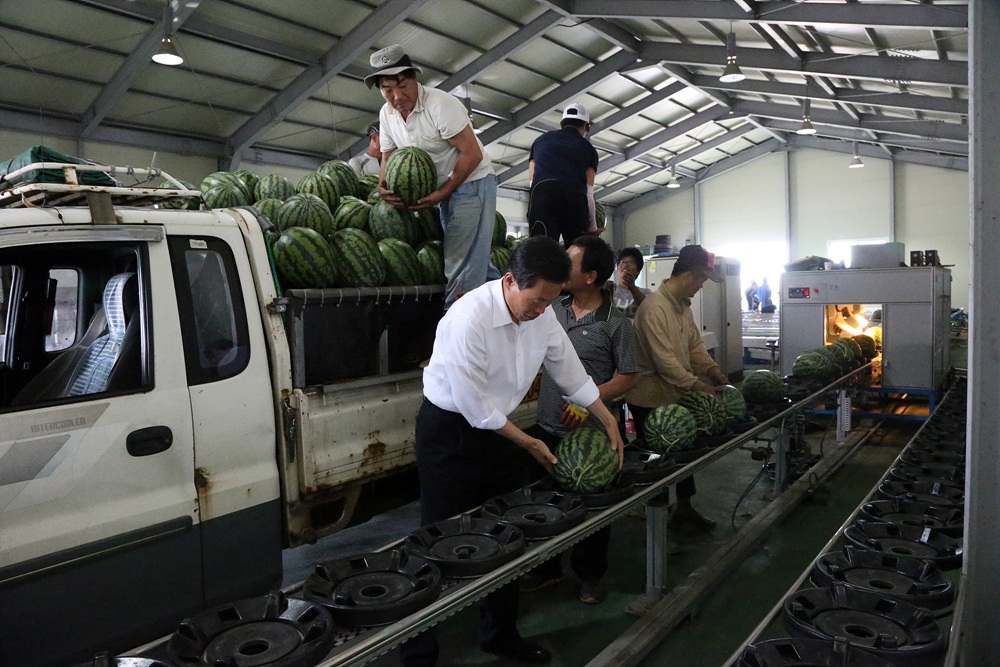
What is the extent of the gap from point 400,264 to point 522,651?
2.08 meters

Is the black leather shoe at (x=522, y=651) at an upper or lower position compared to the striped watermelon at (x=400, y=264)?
lower

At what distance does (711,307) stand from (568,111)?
23.9ft

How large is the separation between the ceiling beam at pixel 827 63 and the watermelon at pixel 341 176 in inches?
363

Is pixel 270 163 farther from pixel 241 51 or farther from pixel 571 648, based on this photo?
pixel 571 648

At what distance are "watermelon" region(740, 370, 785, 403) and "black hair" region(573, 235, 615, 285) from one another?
2.10 m

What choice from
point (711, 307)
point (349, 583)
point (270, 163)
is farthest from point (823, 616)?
point (270, 163)

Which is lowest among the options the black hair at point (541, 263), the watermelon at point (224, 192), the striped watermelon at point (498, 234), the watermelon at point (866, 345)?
the watermelon at point (866, 345)

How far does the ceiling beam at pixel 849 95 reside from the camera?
11.9 m

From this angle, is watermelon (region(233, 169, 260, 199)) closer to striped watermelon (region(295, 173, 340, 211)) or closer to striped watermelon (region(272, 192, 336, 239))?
striped watermelon (region(295, 173, 340, 211))

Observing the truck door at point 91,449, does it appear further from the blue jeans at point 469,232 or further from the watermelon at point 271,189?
the blue jeans at point 469,232

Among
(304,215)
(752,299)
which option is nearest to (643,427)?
(304,215)

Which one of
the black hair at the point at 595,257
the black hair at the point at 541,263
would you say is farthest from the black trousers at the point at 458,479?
Answer: the black hair at the point at 595,257

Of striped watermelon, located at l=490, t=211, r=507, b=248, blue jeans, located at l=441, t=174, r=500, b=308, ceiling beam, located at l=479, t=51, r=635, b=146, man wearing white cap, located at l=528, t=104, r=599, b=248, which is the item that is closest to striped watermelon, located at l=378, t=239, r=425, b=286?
blue jeans, located at l=441, t=174, r=500, b=308

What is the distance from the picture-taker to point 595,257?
3.57 meters
